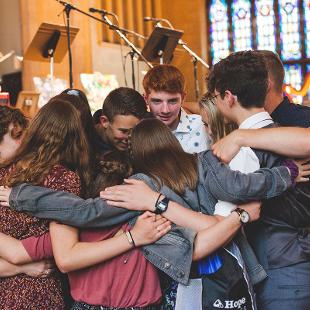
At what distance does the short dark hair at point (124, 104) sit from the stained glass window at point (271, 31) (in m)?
9.54

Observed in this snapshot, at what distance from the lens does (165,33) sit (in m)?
7.63

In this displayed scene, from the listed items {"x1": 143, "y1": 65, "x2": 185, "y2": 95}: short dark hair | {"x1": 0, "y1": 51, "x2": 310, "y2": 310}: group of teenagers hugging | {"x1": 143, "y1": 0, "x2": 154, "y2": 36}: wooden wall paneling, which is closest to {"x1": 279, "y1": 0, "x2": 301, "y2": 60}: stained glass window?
{"x1": 143, "y1": 0, "x2": 154, "y2": 36}: wooden wall paneling

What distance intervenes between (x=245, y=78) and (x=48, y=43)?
5.37 meters

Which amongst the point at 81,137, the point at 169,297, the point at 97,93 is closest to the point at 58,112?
the point at 81,137

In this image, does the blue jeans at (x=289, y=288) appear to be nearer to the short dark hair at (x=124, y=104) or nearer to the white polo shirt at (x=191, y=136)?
the short dark hair at (x=124, y=104)

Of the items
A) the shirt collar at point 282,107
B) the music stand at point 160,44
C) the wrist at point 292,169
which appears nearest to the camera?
the wrist at point 292,169

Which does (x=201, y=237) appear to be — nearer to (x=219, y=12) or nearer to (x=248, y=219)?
(x=248, y=219)

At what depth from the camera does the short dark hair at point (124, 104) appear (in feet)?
9.95

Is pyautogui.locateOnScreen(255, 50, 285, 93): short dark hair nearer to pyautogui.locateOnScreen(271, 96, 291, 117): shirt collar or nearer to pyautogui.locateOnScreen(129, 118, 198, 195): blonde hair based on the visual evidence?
pyautogui.locateOnScreen(271, 96, 291, 117): shirt collar

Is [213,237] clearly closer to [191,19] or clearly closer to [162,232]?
[162,232]

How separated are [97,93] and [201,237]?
708 centimetres

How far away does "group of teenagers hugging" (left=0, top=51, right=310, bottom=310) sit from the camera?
81.1 inches

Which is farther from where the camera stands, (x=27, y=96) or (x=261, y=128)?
(x=27, y=96)

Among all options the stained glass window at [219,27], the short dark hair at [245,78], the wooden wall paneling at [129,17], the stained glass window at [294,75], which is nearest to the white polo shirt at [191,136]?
the short dark hair at [245,78]
